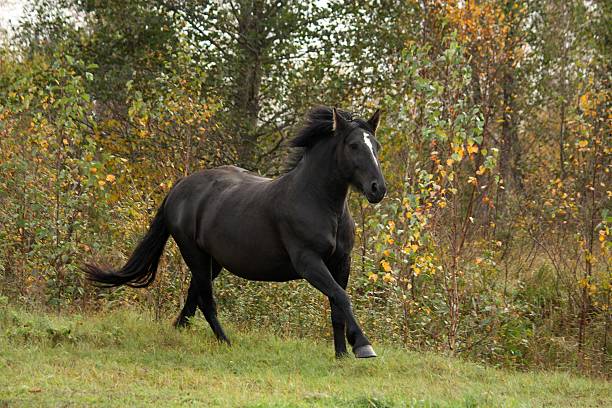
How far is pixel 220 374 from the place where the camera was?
6742 mm

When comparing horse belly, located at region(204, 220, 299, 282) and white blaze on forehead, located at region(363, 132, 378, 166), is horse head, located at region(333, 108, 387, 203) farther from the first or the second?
horse belly, located at region(204, 220, 299, 282)

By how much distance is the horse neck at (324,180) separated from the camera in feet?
23.8

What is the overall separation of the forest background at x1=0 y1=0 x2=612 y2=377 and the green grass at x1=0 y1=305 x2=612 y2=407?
1.37 m

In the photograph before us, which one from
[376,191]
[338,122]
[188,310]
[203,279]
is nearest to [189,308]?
[188,310]

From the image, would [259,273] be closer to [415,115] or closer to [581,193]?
[415,115]

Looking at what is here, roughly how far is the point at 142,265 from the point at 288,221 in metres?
2.39

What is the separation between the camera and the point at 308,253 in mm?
7172

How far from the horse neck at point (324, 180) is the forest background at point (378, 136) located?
72 cm

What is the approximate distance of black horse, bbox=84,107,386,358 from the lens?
7.03 meters

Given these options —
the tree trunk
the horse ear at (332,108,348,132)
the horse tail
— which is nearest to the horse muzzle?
the horse ear at (332,108,348,132)

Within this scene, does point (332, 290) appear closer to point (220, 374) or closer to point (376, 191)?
point (376, 191)

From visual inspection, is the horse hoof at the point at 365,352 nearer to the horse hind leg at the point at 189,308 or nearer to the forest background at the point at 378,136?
the forest background at the point at 378,136

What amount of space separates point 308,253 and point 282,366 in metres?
1.05

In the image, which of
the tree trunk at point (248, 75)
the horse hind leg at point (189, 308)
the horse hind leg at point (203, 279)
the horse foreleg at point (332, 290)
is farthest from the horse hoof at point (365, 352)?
the tree trunk at point (248, 75)
